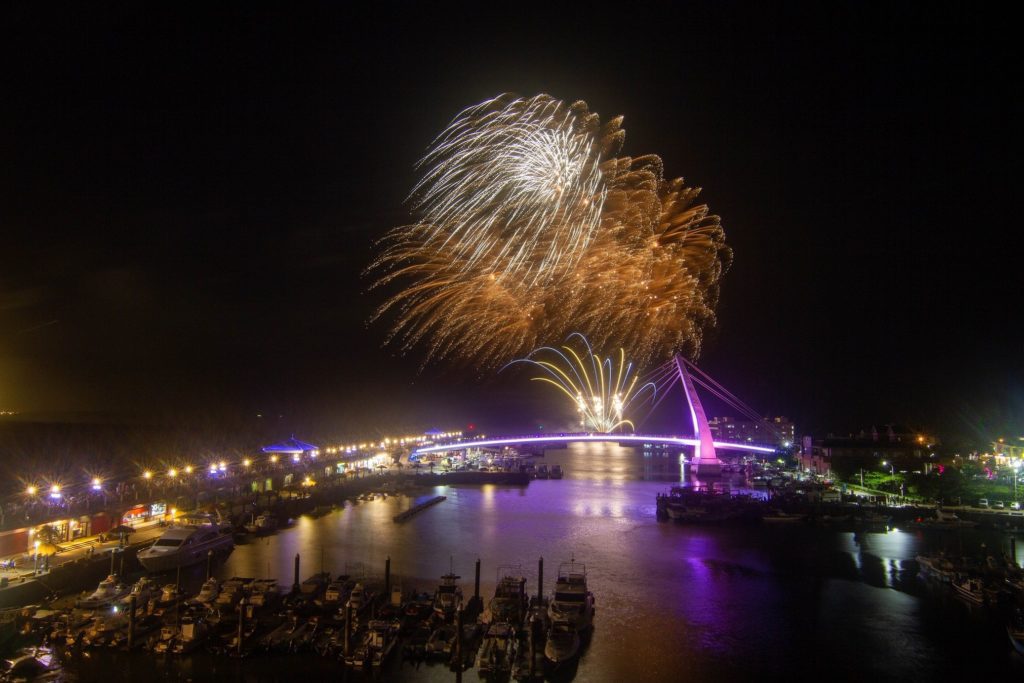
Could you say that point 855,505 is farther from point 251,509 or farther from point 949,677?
point 251,509

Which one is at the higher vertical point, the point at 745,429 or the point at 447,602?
the point at 745,429

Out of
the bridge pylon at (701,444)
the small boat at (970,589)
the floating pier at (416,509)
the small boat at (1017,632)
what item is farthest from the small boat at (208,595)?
the bridge pylon at (701,444)

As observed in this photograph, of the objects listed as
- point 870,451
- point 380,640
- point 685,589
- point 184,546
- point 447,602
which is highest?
point 870,451

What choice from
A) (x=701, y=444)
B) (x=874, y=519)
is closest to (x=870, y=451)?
(x=701, y=444)

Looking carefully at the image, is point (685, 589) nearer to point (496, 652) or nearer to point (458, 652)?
point (496, 652)

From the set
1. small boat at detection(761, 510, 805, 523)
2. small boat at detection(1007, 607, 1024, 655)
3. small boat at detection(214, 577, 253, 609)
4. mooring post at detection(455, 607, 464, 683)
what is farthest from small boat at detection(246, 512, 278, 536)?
small boat at detection(1007, 607, 1024, 655)

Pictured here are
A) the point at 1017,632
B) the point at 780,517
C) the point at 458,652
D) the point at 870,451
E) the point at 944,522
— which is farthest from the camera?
the point at 870,451

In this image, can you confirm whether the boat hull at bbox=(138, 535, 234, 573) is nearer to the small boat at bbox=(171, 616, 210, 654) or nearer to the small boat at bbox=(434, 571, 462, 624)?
the small boat at bbox=(171, 616, 210, 654)
